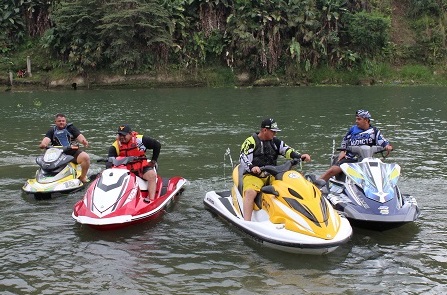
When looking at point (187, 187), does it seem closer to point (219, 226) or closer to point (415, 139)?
point (219, 226)

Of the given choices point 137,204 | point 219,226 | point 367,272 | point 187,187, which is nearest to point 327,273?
point 367,272

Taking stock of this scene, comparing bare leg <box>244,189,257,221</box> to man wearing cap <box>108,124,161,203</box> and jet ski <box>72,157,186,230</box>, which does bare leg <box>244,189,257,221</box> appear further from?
man wearing cap <box>108,124,161,203</box>

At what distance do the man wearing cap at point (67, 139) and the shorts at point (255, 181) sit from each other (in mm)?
3941

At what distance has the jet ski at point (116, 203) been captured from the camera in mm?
7391

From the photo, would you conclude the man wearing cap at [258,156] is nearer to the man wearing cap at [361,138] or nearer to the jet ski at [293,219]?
the jet ski at [293,219]

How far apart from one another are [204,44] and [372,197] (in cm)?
3207

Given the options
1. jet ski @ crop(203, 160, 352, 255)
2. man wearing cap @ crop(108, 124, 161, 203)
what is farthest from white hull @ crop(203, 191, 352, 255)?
man wearing cap @ crop(108, 124, 161, 203)

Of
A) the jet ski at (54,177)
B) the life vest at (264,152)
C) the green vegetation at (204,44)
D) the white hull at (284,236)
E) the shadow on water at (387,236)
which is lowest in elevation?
the shadow on water at (387,236)

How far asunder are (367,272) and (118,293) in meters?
2.93

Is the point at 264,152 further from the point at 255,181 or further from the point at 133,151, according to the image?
the point at 133,151

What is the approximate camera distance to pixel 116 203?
7582mm

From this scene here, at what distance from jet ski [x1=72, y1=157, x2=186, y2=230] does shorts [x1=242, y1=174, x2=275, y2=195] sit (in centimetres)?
151

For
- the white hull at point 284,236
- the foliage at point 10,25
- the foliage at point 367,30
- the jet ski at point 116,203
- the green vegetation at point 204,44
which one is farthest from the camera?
the foliage at point 10,25

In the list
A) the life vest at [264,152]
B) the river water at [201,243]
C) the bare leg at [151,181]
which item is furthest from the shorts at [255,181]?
the bare leg at [151,181]
